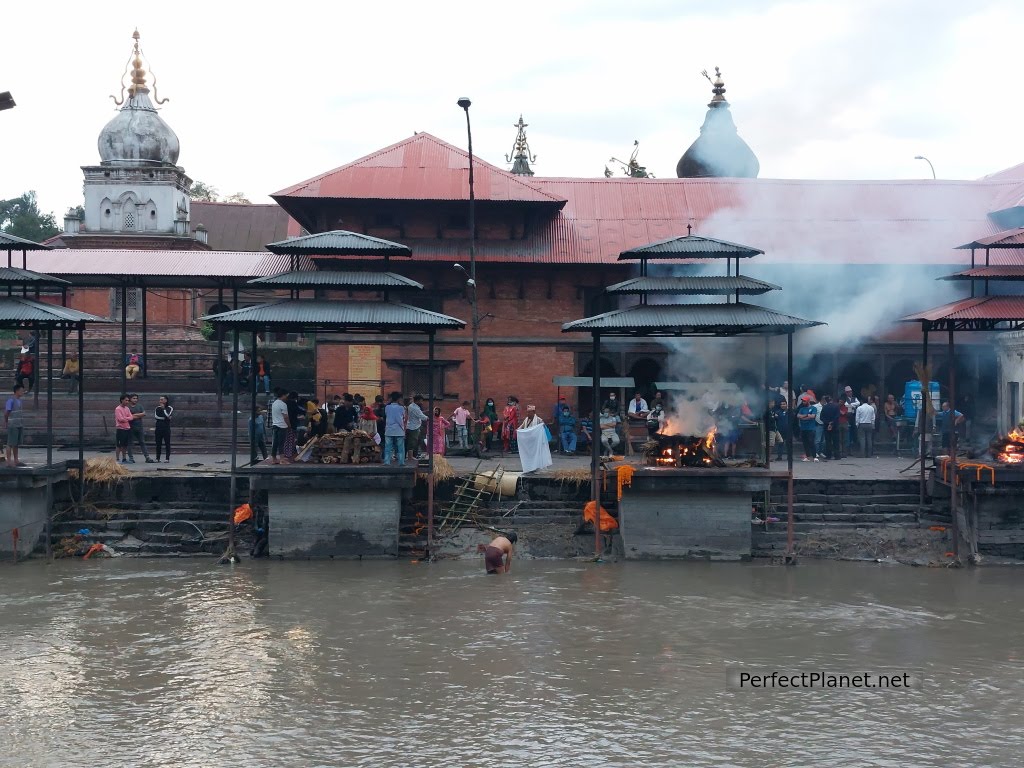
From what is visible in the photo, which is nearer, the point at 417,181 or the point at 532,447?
the point at 532,447

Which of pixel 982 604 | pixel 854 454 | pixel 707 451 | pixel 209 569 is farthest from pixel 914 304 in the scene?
pixel 209 569

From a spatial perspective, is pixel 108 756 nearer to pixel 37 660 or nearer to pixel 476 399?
pixel 37 660

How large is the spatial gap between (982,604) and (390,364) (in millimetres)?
16847

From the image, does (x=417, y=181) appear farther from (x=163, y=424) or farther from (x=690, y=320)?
(x=690, y=320)

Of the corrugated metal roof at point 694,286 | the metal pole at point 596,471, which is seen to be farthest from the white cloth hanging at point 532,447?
the corrugated metal roof at point 694,286

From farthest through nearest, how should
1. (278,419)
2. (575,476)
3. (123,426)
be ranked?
(123,426)
(575,476)
(278,419)

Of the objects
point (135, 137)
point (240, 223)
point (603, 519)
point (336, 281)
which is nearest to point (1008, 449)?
point (603, 519)

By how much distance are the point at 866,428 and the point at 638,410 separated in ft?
17.8

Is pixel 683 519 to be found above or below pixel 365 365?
below

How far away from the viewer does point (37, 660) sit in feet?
44.7

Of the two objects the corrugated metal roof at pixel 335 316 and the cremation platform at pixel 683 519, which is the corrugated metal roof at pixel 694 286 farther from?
the corrugated metal roof at pixel 335 316

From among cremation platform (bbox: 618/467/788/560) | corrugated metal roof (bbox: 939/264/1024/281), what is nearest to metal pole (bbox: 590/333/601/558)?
cremation platform (bbox: 618/467/788/560)

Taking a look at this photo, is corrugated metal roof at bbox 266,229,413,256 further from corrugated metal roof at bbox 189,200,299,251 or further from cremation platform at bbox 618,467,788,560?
corrugated metal roof at bbox 189,200,299,251

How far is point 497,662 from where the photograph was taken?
13.7 meters
